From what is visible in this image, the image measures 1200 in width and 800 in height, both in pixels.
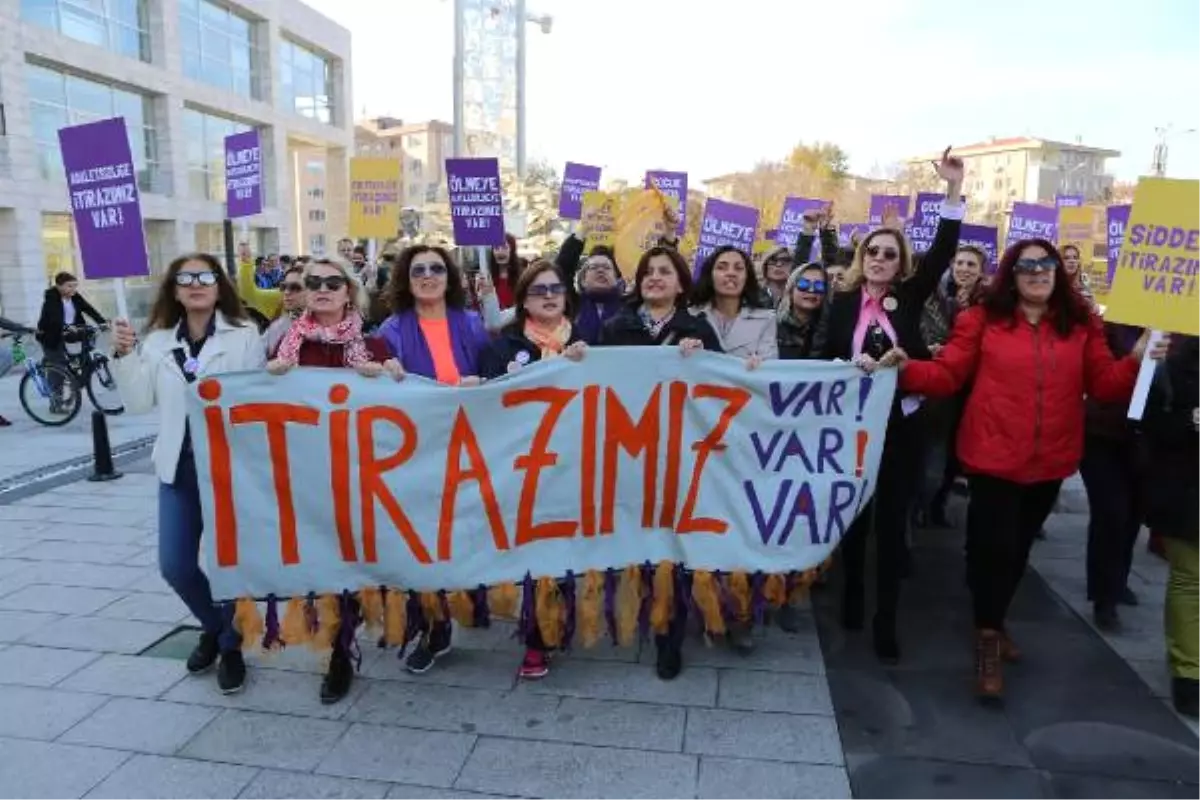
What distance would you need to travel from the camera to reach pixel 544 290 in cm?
355

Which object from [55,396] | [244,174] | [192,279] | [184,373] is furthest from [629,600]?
[55,396]

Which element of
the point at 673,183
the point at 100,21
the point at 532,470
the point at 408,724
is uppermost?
the point at 100,21

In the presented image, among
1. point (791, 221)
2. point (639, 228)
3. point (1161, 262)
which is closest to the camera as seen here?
point (1161, 262)

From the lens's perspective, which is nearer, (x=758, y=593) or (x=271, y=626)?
(x=271, y=626)

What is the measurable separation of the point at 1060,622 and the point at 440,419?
302 cm

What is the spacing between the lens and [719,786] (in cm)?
278

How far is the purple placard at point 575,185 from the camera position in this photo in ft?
39.3

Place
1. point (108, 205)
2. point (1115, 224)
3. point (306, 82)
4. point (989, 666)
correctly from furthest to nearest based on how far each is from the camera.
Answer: point (306, 82), point (1115, 224), point (108, 205), point (989, 666)

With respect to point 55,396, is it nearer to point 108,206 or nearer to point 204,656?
point 108,206

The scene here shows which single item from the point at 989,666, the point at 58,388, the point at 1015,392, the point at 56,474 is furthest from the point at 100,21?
the point at 989,666

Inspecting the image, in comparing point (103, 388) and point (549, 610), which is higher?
point (549, 610)

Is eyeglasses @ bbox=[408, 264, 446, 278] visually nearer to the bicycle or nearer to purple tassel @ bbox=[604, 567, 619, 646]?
purple tassel @ bbox=[604, 567, 619, 646]

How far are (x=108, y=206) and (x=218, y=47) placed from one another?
26.4 metres

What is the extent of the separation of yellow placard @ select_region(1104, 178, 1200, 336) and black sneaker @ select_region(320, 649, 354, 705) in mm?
3131
